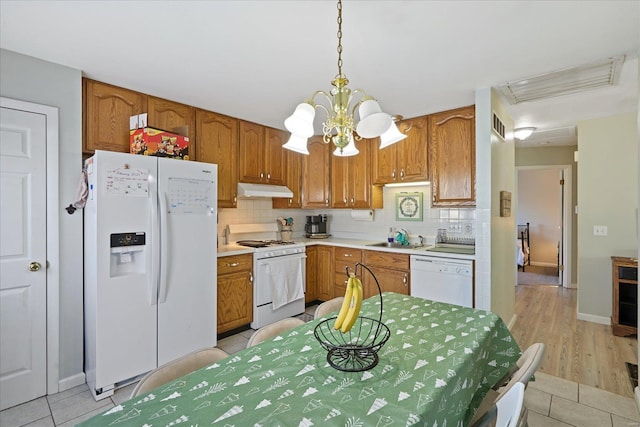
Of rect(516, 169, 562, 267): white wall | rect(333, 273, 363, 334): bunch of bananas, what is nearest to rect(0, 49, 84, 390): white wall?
rect(333, 273, 363, 334): bunch of bananas

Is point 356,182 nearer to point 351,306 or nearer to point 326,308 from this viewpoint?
point 326,308

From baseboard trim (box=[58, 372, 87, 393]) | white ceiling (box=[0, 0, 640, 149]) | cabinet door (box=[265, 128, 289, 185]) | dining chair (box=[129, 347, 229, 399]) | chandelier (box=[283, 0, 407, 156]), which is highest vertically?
white ceiling (box=[0, 0, 640, 149])

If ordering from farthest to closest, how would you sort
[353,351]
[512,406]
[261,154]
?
[261,154] → [353,351] → [512,406]

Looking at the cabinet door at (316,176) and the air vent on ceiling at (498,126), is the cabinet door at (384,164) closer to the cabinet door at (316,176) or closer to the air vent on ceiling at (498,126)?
the cabinet door at (316,176)

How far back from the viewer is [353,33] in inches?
71.9

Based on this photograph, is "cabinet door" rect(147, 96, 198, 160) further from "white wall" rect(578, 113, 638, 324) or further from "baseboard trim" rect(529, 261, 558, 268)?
"baseboard trim" rect(529, 261, 558, 268)

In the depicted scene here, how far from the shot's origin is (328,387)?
39.9 inches

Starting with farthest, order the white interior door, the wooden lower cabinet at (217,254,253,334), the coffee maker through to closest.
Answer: the coffee maker < the wooden lower cabinet at (217,254,253,334) < the white interior door

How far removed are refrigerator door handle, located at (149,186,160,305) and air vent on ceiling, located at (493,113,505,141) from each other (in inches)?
116

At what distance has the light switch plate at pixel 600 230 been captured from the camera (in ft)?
11.5

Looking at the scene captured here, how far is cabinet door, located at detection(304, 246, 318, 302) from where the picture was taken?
4035 mm

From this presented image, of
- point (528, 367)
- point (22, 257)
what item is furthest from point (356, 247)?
point (22, 257)

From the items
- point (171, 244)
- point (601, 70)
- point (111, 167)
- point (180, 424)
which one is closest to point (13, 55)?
point (111, 167)

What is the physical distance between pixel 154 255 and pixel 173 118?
1.40 m
